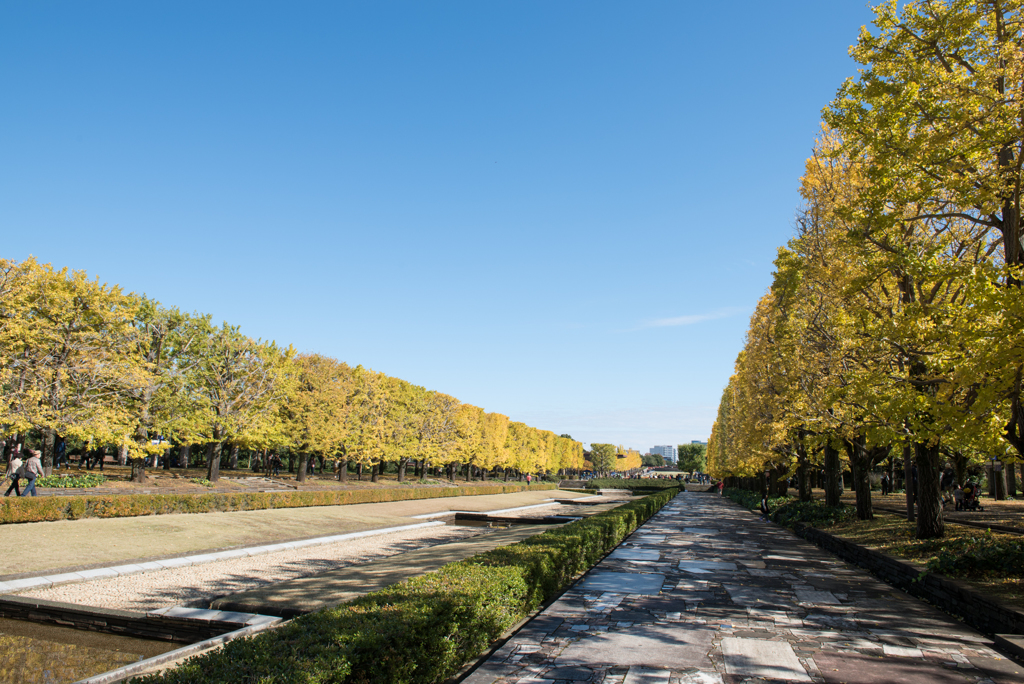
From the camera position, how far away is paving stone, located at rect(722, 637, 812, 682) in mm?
5648

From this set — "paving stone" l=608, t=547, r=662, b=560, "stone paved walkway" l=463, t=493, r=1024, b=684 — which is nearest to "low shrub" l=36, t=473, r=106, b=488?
"paving stone" l=608, t=547, r=662, b=560

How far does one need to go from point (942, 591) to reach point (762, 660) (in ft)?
16.5

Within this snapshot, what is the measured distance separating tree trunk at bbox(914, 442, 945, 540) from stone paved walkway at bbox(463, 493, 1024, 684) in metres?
2.36

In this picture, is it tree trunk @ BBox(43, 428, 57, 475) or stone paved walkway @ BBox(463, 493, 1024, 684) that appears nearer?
stone paved walkway @ BBox(463, 493, 1024, 684)

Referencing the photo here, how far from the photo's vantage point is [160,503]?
1873cm

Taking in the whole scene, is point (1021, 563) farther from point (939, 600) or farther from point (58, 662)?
point (58, 662)

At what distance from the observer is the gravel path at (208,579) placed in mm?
9539

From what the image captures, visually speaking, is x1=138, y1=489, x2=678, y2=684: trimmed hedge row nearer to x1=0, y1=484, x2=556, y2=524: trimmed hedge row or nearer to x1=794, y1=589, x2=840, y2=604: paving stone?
x1=794, y1=589, x2=840, y2=604: paving stone

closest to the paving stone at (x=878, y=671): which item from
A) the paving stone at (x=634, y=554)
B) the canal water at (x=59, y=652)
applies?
the paving stone at (x=634, y=554)

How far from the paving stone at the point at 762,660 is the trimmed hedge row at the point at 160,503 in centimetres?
1771

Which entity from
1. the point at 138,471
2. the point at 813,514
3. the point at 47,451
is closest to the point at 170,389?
the point at 138,471

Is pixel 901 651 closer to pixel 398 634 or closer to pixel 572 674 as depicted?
pixel 572 674

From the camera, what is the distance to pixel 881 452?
20.2m

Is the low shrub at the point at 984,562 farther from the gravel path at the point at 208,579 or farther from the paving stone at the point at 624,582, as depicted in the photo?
the gravel path at the point at 208,579
